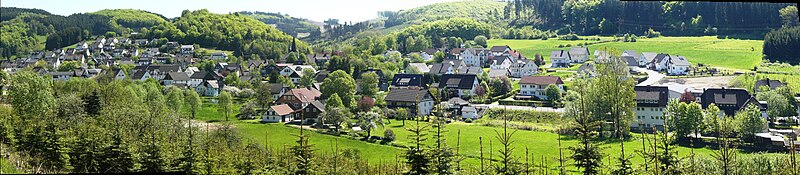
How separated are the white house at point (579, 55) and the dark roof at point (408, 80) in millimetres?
12916

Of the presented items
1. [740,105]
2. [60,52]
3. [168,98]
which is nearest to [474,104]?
[740,105]

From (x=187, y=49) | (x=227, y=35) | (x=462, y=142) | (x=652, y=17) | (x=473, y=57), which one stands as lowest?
(x=462, y=142)

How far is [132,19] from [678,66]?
2081 inches

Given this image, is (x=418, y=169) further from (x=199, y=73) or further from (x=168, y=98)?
(x=199, y=73)

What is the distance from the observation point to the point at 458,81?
3156 centimetres

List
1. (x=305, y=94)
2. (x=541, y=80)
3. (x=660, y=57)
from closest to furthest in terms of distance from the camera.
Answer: (x=305, y=94)
(x=541, y=80)
(x=660, y=57)

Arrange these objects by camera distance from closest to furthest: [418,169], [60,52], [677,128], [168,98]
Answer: [418,169] < [677,128] < [168,98] < [60,52]

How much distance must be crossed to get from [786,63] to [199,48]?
39.5m

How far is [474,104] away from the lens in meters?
28.7

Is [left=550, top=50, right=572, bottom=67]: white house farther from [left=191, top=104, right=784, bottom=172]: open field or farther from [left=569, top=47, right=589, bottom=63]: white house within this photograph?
[left=191, top=104, right=784, bottom=172]: open field

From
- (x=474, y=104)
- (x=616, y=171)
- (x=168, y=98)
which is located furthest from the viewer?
(x=474, y=104)

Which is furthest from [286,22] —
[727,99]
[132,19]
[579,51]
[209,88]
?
[727,99]

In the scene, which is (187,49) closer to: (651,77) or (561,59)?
(561,59)

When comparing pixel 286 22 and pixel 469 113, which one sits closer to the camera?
pixel 469 113
